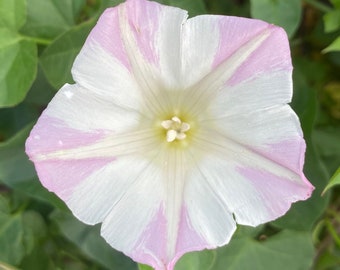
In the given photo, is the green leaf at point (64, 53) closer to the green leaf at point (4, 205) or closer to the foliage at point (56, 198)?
the foliage at point (56, 198)

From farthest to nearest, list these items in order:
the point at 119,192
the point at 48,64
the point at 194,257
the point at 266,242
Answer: the point at 266,242
the point at 48,64
the point at 194,257
the point at 119,192

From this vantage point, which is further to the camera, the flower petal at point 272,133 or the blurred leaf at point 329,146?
the blurred leaf at point 329,146

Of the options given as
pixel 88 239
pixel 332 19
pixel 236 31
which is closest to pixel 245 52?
pixel 236 31

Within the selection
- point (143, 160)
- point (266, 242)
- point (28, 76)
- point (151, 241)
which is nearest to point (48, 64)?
point (28, 76)

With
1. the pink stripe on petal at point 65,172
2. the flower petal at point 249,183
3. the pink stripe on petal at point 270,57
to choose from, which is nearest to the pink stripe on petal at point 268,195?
the flower petal at point 249,183

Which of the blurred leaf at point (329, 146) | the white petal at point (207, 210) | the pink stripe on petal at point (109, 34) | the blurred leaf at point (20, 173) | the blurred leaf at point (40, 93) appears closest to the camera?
the pink stripe on petal at point (109, 34)

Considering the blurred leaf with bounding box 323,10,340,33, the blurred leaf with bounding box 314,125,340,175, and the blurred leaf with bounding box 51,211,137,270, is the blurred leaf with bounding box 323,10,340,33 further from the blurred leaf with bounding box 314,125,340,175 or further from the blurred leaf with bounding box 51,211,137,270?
the blurred leaf with bounding box 51,211,137,270

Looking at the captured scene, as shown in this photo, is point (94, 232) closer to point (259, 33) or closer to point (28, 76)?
point (28, 76)

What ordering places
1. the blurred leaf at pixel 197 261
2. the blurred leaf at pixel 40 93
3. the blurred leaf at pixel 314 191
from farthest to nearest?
the blurred leaf at pixel 40 93, the blurred leaf at pixel 314 191, the blurred leaf at pixel 197 261
